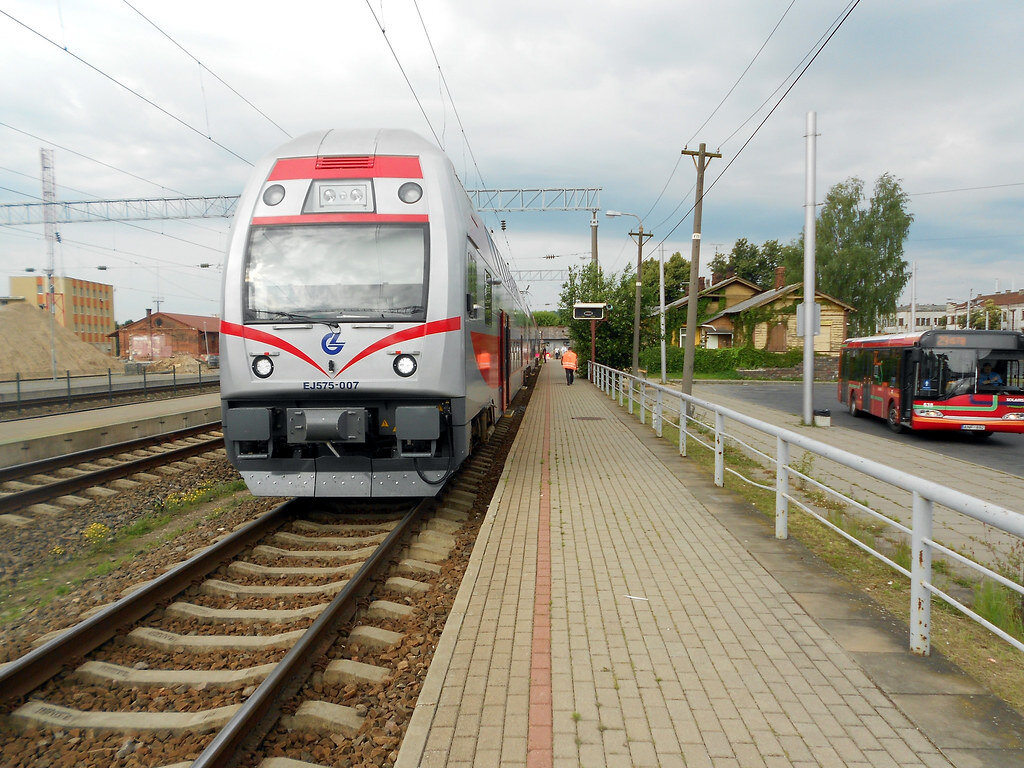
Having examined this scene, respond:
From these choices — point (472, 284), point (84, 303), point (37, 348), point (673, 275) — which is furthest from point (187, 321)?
point (472, 284)

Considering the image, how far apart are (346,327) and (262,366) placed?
85 cm

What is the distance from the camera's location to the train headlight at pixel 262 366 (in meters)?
6.32

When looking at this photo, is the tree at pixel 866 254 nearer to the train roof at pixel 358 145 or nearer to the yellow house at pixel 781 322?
the yellow house at pixel 781 322

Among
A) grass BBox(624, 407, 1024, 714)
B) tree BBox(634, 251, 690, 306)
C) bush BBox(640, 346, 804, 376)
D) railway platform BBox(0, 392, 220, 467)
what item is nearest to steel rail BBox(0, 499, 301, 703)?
grass BBox(624, 407, 1024, 714)

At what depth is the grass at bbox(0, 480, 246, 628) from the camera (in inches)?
214

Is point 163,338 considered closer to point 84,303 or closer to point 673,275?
point 84,303

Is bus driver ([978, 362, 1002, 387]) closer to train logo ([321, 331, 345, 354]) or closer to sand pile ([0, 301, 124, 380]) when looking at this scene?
train logo ([321, 331, 345, 354])

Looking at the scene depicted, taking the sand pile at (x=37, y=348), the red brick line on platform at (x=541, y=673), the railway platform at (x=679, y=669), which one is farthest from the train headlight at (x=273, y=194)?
the sand pile at (x=37, y=348)

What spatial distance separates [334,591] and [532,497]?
128 inches

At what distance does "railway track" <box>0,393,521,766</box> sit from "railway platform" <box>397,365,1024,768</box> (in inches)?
16.8

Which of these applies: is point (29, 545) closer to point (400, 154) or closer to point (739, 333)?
point (400, 154)

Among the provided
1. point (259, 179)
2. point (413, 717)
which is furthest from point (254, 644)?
point (259, 179)

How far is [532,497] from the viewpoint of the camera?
7.91m

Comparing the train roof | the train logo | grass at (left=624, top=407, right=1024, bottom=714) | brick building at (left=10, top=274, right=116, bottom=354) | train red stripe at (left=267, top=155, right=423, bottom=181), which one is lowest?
grass at (left=624, top=407, right=1024, bottom=714)
